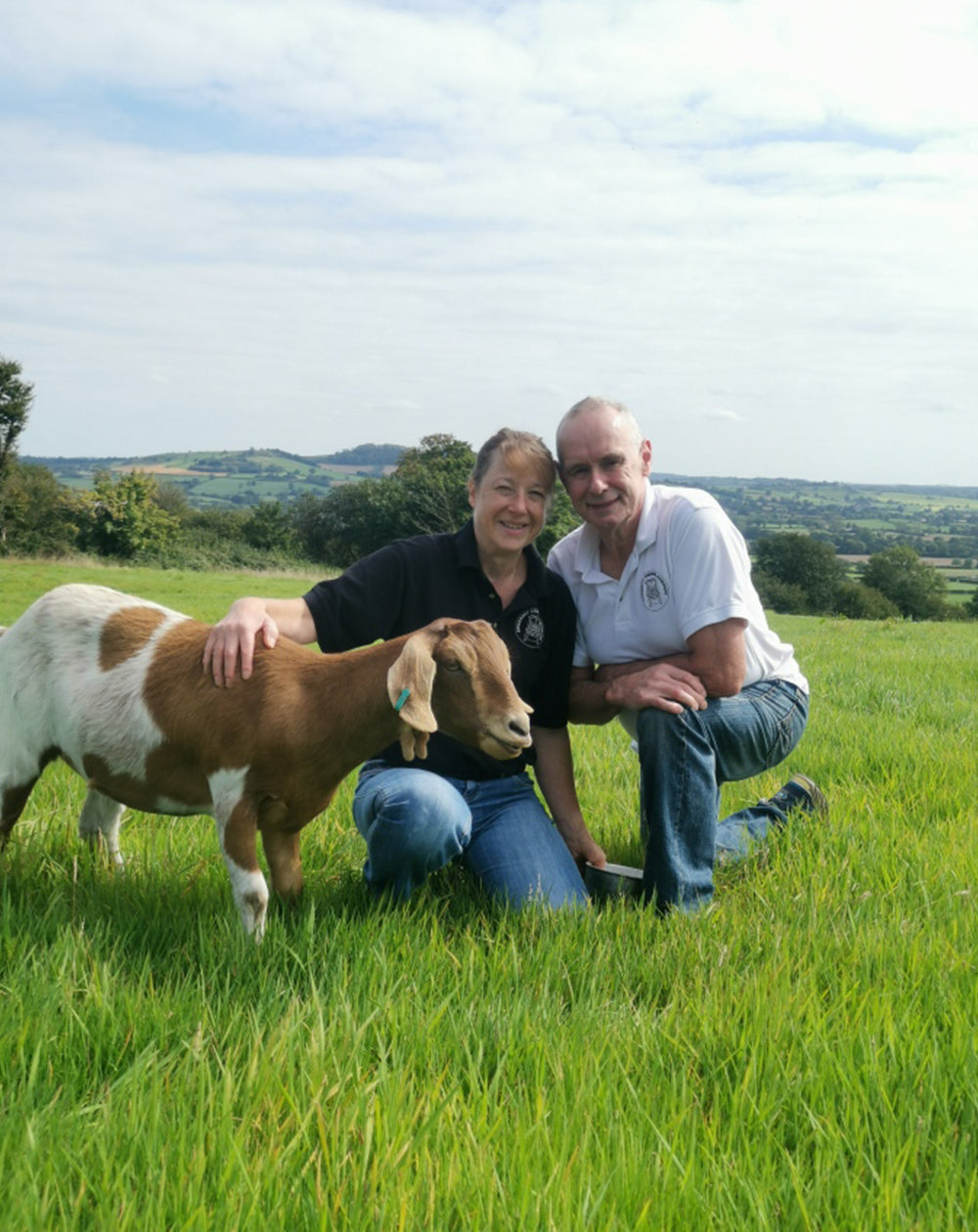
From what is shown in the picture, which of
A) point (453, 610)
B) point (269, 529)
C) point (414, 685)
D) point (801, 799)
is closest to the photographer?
point (414, 685)

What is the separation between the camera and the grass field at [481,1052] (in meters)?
2.25

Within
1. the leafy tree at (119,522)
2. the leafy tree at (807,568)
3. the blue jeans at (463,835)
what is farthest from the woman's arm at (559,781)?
the leafy tree at (807,568)

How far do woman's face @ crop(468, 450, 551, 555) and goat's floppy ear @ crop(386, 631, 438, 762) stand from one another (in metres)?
→ 1.14

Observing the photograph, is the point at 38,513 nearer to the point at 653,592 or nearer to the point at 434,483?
the point at 434,483

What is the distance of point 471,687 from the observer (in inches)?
141

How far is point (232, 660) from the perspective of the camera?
3.73 meters

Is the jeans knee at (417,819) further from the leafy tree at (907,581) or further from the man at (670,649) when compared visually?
the leafy tree at (907,581)

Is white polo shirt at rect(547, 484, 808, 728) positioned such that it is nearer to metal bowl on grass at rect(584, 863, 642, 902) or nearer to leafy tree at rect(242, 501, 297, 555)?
metal bowl on grass at rect(584, 863, 642, 902)

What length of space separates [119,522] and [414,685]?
2605 inches

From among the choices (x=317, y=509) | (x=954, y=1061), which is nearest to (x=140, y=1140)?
(x=954, y=1061)

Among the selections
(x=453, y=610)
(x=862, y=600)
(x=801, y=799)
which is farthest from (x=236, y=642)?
(x=862, y=600)

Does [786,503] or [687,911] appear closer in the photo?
[687,911]

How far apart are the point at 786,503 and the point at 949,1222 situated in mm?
109065

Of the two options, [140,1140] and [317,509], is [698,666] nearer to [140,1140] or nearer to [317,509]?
[140,1140]
